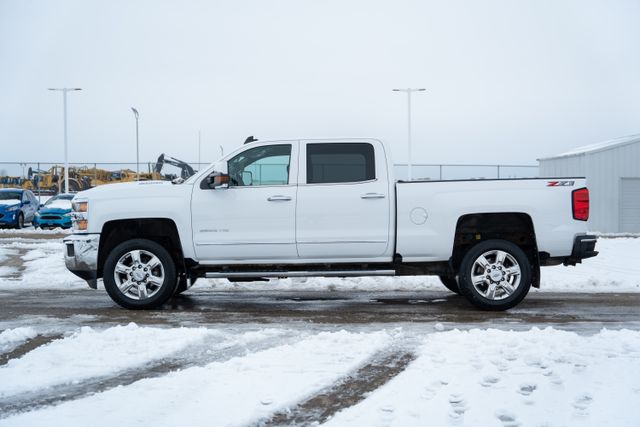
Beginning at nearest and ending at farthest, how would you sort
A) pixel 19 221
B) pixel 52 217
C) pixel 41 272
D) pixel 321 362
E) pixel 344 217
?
1. pixel 321 362
2. pixel 344 217
3. pixel 41 272
4. pixel 52 217
5. pixel 19 221

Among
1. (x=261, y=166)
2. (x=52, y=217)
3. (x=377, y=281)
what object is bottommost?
(x=377, y=281)

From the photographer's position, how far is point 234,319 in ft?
24.4

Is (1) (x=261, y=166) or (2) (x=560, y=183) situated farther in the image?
(1) (x=261, y=166)

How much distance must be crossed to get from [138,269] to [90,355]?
2.56m

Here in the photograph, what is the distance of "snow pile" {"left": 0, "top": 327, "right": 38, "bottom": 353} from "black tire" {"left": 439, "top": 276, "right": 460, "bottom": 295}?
5.66 metres

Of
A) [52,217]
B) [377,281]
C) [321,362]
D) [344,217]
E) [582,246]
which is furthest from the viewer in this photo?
[52,217]

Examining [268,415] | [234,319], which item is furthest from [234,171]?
[268,415]

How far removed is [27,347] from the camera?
19.6 feet

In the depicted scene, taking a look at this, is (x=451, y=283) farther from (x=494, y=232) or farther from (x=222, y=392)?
(x=222, y=392)

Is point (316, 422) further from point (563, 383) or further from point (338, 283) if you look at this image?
point (338, 283)

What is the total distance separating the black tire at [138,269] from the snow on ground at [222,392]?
2.42m

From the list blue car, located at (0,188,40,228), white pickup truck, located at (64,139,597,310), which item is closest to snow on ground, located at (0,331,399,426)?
white pickup truck, located at (64,139,597,310)

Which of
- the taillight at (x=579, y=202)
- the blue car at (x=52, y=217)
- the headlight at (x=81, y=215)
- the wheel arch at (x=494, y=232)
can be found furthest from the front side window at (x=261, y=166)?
the blue car at (x=52, y=217)

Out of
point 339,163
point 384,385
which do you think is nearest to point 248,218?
point 339,163
